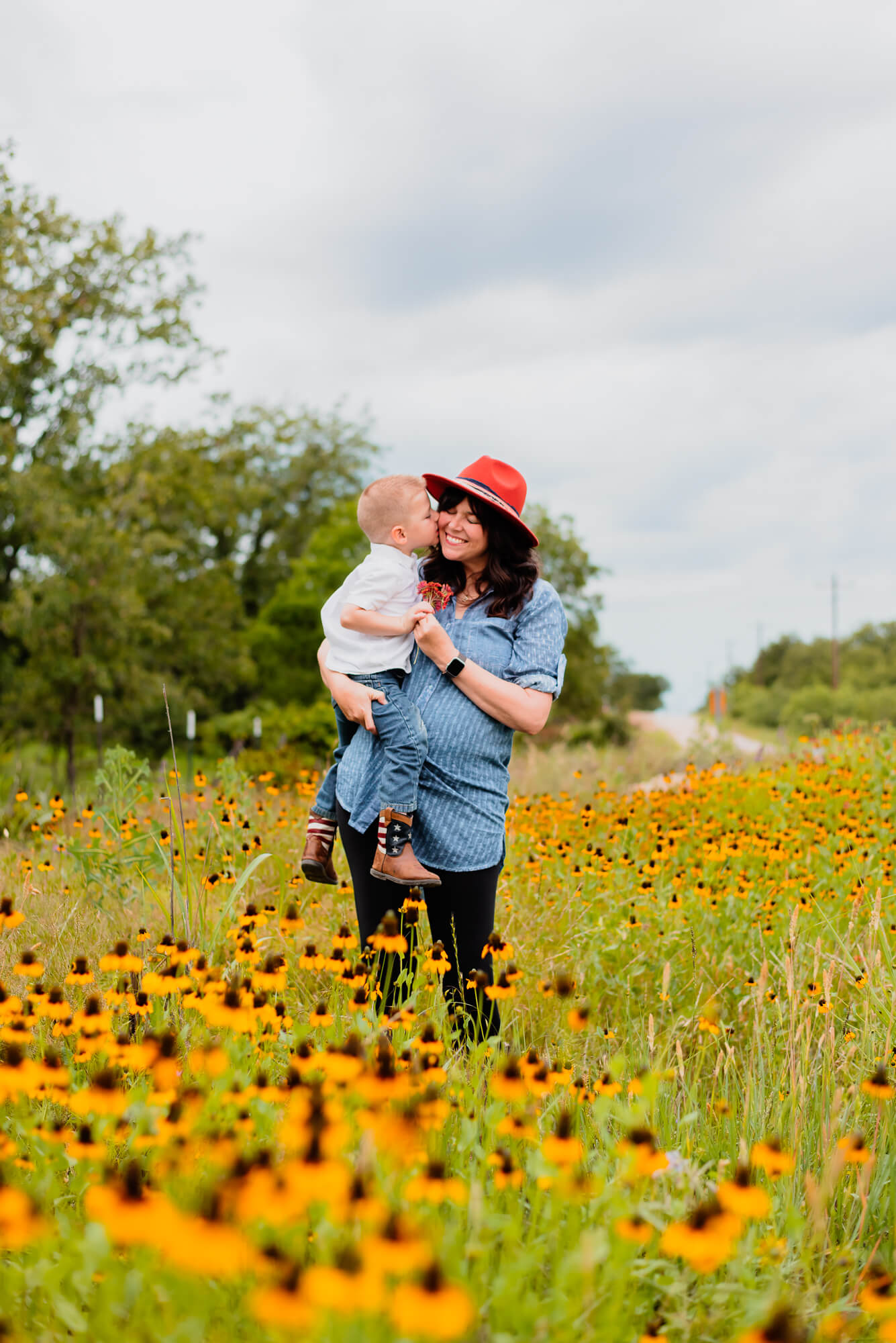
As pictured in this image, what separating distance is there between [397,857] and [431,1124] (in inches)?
44.4

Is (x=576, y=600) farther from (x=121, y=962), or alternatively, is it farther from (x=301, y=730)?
(x=121, y=962)

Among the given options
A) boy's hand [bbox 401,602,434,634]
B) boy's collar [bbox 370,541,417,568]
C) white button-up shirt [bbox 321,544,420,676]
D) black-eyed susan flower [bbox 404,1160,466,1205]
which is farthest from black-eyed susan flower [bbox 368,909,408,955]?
boy's collar [bbox 370,541,417,568]

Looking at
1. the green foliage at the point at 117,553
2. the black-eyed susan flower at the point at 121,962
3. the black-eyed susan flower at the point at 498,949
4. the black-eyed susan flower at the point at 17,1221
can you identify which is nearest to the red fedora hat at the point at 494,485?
the black-eyed susan flower at the point at 498,949

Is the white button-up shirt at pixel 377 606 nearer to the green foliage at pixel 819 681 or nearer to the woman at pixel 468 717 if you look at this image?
the woman at pixel 468 717

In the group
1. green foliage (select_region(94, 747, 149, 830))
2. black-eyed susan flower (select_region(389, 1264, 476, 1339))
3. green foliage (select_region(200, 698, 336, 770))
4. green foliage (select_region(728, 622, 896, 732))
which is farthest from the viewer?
green foliage (select_region(728, 622, 896, 732))

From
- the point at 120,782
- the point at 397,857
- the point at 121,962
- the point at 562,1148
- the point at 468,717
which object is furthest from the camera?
the point at 120,782

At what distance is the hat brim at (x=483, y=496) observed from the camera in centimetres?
297

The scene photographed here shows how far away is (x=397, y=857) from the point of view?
2814 mm

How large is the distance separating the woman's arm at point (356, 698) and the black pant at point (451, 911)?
12.4 inches

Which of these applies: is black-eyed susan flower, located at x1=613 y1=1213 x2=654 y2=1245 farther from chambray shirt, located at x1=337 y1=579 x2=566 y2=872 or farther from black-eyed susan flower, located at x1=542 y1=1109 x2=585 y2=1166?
chambray shirt, located at x1=337 y1=579 x2=566 y2=872

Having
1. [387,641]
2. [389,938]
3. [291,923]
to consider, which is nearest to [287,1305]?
[389,938]

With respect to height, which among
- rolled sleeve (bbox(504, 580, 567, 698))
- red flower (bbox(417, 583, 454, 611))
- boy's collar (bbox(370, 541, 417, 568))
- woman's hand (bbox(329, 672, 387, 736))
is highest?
boy's collar (bbox(370, 541, 417, 568))

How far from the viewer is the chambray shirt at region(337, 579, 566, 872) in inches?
115

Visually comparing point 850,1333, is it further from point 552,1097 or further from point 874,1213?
point 552,1097
